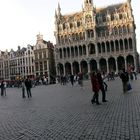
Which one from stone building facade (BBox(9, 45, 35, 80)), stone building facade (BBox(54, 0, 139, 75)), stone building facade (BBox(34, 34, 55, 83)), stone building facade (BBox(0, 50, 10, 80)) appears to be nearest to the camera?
stone building facade (BBox(54, 0, 139, 75))

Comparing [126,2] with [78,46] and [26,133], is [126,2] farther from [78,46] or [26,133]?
[26,133]

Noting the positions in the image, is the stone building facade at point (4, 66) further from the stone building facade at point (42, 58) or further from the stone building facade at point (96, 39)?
the stone building facade at point (96, 39)

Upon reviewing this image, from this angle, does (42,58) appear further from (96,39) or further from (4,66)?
(4,66)

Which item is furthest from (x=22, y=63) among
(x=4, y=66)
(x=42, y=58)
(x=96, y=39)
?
(x=96, y=39)

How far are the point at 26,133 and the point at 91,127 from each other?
6.84ft

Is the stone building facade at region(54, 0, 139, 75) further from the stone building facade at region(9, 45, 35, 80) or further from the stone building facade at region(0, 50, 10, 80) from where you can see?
the stone building facade at region(0, 50, 10, 80)

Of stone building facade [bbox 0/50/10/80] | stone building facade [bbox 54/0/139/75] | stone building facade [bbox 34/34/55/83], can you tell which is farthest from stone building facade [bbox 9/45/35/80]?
stone building facade [bbox 54/0/139/75]

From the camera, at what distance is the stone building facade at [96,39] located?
263 feet

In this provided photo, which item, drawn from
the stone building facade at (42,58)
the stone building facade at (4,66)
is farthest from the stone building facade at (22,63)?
the stone building facade at (42,58)

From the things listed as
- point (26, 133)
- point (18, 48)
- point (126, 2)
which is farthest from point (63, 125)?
point (18, 48)

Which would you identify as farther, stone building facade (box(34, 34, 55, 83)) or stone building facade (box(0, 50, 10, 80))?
stone building facade (box(0, 50, 10, 80))

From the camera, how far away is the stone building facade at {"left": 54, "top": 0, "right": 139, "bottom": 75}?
80.1 meters

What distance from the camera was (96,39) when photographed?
82.6 m

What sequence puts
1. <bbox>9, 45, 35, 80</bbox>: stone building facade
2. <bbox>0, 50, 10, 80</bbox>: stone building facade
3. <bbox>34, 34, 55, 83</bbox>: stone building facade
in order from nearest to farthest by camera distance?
<bbox>34, 34, 55, 83</bbox>: stone building facade, <bbox>9, 45, 35, 80</bbox>: stone building facade, <bbox>0, 50, 10, 80</bbox>: stone building facade
